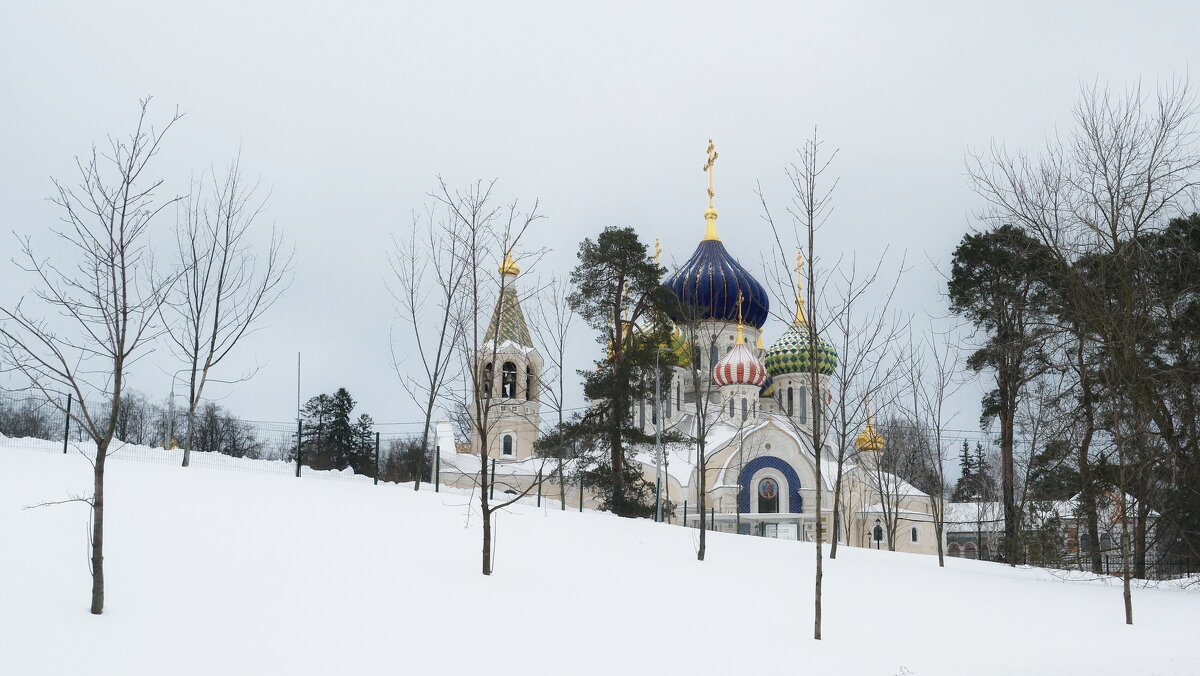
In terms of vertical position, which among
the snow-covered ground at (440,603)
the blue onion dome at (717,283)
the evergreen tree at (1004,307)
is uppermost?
the blue onion dome at (717,283)

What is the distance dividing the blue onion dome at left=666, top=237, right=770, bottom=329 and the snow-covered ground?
1202 inches

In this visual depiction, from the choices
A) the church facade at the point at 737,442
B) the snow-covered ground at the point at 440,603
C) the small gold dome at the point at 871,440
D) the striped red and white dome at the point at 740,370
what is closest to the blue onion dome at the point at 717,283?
the church facade at the point at 737,442

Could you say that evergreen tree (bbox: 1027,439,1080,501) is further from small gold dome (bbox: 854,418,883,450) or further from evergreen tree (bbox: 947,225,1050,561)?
small gold dome (bbox: 854,418,883,450)

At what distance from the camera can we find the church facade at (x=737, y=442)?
131ft

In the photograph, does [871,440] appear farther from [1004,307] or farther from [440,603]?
[440,603]

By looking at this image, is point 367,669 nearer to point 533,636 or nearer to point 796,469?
point 533,636

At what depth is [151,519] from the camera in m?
12.5

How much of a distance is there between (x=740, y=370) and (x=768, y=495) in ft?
20.9

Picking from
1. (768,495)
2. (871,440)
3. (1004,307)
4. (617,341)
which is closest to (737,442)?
(768,495)

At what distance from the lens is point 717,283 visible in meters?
48.6

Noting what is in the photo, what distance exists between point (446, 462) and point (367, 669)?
32.3 m

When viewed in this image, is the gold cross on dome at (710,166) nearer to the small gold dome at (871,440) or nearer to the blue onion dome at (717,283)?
the blue onion dome at (717,283)

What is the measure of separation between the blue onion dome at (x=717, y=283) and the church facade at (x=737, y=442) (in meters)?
0.06

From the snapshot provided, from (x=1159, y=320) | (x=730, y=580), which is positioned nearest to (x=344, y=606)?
(x=730, y=580)
